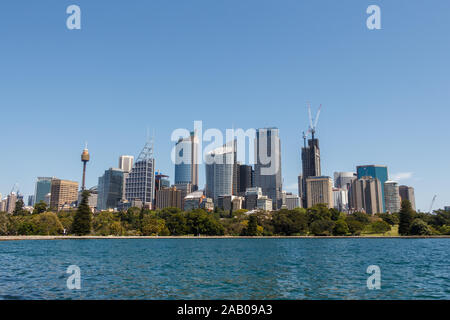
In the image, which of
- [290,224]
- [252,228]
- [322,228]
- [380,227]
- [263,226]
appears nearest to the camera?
[322,228]

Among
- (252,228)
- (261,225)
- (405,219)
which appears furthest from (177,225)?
(405,219)

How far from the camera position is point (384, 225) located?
7367 inches

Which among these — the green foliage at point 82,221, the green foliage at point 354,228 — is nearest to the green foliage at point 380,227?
the green foliage at point 354,228

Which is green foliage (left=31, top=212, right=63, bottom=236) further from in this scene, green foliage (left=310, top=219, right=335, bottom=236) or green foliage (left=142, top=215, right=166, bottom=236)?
green foliage (left=310, top=219, right=335, bottom=236)

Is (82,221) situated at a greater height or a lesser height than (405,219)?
lesser

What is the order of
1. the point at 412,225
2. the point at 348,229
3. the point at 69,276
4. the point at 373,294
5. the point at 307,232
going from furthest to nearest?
the point at 307,232, the point at 348,229, the point at 412,225, the point at 69,276, the point at 373,294

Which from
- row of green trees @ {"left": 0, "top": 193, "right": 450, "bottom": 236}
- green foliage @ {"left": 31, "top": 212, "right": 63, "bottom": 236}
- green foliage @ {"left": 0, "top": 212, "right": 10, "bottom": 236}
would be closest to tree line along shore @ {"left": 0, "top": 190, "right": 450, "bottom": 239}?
row of green trees @ {"left": 0, "top": 193, "right": 450, "bottom": 236}

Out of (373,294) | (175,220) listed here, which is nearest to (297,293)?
(373,294)

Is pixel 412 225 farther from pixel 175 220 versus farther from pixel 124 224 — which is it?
pixel 124 224

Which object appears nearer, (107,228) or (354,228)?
(107,228)

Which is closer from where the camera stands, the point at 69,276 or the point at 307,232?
the point at 69,276

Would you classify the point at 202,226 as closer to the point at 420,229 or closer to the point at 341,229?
the point at 341,229
